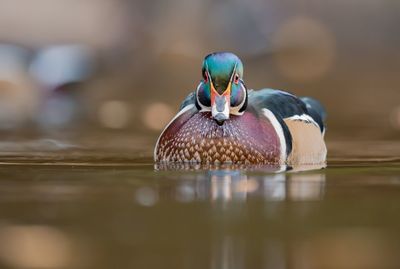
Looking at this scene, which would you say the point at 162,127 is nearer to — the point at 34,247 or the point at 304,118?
the point at 304,118

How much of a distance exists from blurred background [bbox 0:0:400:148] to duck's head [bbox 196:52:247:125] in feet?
17.9

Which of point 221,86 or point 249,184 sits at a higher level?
point 221,86

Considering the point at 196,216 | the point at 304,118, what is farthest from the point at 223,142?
the point at 196,216

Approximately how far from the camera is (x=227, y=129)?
8.78 metres

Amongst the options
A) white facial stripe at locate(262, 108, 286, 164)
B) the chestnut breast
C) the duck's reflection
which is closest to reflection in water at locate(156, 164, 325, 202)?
the duck's reflection

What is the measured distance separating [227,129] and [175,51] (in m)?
9.64

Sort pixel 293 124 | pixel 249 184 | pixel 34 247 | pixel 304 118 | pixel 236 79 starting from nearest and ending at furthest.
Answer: pixel 34 247 < pixel 249 184 < pixel 236 79 < pixel 293 124 < pixel 304 118

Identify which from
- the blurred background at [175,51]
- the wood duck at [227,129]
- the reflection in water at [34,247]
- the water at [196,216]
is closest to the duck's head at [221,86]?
the wood duck at [227,129]

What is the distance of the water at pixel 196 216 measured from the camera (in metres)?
5.18

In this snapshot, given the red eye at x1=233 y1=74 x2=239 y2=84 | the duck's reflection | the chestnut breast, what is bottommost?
the duck's reflection

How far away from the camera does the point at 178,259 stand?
16.7 feet

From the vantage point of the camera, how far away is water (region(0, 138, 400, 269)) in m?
5.18

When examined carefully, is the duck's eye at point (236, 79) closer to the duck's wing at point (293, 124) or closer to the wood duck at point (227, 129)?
the wood duck at point (227, 129)

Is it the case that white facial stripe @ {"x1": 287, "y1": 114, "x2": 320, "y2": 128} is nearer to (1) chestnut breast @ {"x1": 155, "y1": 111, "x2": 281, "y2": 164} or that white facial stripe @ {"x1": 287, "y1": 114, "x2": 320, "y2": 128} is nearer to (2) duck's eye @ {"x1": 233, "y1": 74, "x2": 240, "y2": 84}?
(1) chestnut breast @ {"x1": 155, "y1": 111, "x2": 281, "y2": 164}
